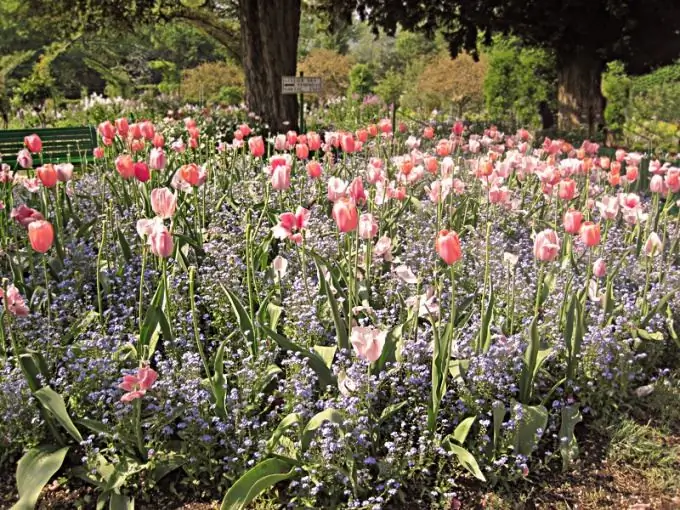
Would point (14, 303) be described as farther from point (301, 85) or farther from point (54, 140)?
point (301, 85)

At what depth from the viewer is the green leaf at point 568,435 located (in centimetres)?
249

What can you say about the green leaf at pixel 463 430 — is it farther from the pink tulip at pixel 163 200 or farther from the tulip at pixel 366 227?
the pink tulip at pixel 163 200

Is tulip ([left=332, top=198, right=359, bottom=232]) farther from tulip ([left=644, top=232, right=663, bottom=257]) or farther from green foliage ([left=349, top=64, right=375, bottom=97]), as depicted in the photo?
green foliage ([left=349, top=64, right=375, bottom=97])

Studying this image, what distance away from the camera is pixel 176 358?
275 cm

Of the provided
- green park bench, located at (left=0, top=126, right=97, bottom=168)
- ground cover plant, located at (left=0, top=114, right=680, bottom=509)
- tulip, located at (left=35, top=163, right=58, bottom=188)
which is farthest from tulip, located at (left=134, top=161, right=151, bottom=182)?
green park bench, located at (left=0, top=126, right=97, bottom=168)

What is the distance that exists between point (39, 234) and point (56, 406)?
2.05 ft

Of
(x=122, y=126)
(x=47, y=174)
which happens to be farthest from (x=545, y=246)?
(x=122, y=126)

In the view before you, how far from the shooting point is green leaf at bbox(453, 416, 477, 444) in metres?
2.37

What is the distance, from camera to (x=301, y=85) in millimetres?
8977

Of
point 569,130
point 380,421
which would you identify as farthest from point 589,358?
point 569,130

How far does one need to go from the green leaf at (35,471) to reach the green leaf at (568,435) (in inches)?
70.6

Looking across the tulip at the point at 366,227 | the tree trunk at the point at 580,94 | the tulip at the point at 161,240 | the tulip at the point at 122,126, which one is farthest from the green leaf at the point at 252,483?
the tree trunk at the point at 580,94

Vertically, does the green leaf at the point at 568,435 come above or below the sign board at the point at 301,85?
below

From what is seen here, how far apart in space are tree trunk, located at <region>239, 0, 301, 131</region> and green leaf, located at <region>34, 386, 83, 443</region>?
8063mm
